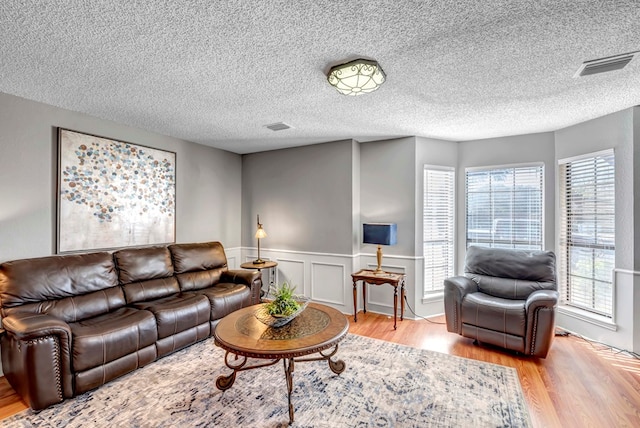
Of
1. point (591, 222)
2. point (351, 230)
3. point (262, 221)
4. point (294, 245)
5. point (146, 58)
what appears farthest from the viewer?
point (262, 221)

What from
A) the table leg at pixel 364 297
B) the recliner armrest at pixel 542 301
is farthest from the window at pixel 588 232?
the table leg at pixel 364 297

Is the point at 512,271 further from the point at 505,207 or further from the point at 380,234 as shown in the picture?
the point at 380,234

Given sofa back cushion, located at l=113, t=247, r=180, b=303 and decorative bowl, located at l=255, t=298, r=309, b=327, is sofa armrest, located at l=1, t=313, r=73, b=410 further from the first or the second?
decorative bowl, located at l=255, t=298, r=309, b=327

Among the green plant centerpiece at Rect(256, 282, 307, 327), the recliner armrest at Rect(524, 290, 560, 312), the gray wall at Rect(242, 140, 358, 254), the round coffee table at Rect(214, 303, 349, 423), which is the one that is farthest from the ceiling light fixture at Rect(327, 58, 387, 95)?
the recliner armrest at Rect(524, 290, 560, 312)

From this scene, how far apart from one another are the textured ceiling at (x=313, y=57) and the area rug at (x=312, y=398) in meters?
2.42

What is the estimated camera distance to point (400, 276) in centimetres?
380

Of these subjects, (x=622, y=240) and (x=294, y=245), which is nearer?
(x=622, y=240)

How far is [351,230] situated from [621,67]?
9.81ft

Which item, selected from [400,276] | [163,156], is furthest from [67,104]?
[400,276]

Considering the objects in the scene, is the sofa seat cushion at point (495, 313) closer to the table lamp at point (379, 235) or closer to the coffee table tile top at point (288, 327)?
the table lamp at point (379, 235)

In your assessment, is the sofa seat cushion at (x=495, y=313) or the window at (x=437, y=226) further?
the window at (x=437, y=226)

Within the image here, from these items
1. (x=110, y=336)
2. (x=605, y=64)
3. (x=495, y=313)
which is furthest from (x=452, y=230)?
Answer: (x=110, y=336)

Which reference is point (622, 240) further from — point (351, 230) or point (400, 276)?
point (351, 230)

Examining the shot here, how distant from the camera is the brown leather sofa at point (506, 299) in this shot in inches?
109
